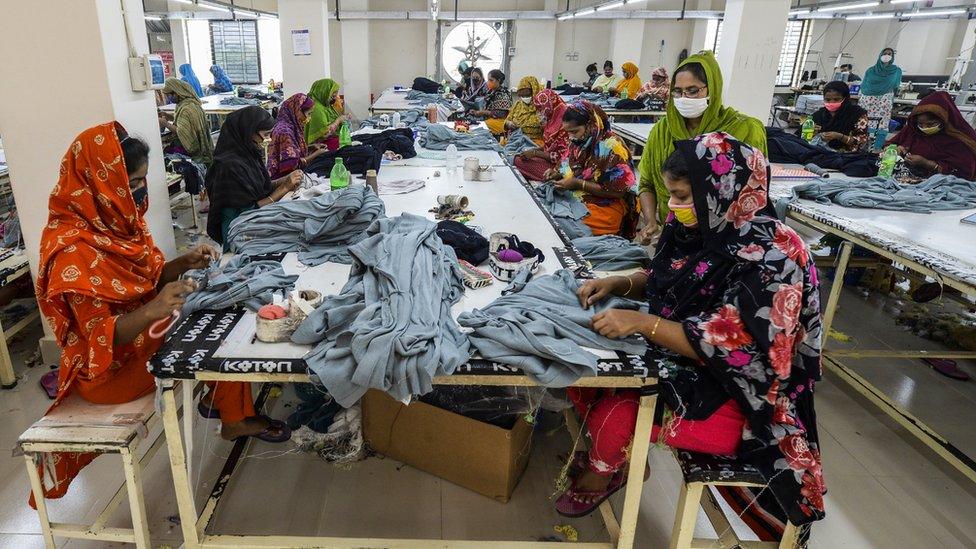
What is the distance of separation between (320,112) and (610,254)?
3.76 m

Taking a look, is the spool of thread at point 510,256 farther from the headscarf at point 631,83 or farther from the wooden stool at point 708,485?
the headscarf at point 631,83

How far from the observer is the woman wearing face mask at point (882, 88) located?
30.3 feet

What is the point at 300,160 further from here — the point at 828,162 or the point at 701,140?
the point at 828,162

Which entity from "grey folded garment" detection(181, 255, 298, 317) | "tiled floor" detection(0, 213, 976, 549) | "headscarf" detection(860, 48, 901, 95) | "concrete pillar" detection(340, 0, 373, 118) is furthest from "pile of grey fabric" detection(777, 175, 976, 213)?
"concrete pillar" detection(340, 0, 373, 118)

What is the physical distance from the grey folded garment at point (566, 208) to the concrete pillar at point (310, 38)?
550 cm

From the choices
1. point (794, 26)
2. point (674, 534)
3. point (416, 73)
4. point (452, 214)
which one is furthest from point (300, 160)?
point (794, 26)

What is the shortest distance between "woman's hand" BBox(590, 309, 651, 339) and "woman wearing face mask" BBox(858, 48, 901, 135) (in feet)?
31.8

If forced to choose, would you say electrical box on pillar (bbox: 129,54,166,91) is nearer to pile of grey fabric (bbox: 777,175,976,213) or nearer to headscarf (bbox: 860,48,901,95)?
pile of grey fabric (bbox: 777,175,976,213)

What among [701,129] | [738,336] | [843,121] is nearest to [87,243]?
[738,336]

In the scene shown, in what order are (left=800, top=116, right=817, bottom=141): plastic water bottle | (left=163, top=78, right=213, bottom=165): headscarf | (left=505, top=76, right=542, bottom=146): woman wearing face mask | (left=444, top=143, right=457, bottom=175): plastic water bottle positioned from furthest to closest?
(left=505, top=76, right=542, bottom=146): woman wearing face mask, (left=163, top=78, right=213, bottom=165): headscarf, (left=800, top=116, right=817, bottom=141): plastic water bottle, (left=444, top=143, right=457, bottom=175): plastic water bottle

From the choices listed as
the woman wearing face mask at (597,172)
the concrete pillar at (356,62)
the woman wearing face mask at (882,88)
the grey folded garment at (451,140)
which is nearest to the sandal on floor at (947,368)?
the woman wearing face mask at (597,172)

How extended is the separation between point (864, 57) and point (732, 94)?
476 inches

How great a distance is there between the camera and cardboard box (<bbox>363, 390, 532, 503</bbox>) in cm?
225

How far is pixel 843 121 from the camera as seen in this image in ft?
18.2
